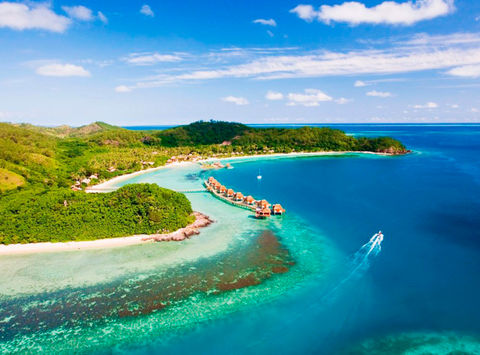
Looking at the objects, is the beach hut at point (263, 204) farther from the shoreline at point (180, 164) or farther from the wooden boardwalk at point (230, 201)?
the shoreline at point (180, 164)

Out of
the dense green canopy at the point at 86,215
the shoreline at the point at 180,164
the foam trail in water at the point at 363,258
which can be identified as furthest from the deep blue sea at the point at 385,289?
the shoreline at the point at 180,164

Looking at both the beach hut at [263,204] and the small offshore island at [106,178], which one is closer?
the small offshore island at [106,178]

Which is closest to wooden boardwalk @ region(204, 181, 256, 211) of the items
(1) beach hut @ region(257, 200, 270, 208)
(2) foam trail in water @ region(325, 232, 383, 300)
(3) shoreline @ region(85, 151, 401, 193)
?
(1) beach hut @ region(257, 200, 270, 208)

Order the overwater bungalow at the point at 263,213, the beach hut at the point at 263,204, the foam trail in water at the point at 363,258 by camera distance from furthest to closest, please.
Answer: the beach hut at the point at 263,204
the overwater bungalow at the point at 263,213
the foam trail in water at the point at 363,258

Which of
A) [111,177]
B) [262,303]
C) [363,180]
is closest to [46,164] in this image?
[111,177]

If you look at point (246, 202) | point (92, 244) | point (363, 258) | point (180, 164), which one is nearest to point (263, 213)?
point (246, 202)

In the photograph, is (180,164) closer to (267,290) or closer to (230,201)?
(230,201)

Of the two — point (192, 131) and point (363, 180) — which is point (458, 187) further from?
point (192, 131)
